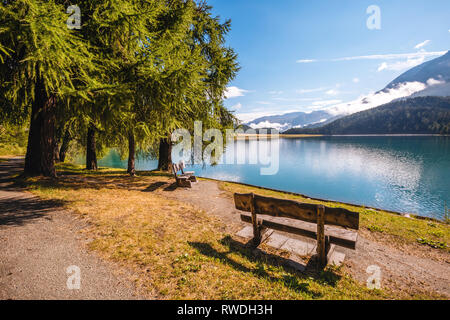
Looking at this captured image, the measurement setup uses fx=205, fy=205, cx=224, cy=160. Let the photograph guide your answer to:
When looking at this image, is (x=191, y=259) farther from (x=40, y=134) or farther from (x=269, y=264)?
(x=40, y=134)

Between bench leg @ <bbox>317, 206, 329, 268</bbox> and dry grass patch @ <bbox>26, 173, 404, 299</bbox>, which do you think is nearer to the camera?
dry grass patch @ <bbox>26, 173, 404, 299</bbox>

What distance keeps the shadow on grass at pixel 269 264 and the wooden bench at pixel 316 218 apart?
0.35m

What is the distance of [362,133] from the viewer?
616ft

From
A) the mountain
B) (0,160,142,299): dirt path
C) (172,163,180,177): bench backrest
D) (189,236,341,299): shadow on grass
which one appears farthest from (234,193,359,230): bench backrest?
the mountain

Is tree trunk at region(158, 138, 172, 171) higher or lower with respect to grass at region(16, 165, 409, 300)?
higher

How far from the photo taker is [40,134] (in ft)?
30.7

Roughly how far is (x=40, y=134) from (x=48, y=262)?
8.00 meters

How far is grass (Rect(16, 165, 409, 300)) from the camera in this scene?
3477mm

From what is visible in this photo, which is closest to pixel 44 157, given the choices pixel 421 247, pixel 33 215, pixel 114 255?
pixel 33 215

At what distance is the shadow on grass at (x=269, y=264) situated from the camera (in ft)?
12.2

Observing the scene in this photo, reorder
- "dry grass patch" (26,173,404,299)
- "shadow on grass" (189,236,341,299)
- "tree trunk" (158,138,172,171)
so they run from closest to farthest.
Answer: "dry grass patch" (26,173,404,299)
"shadow on grass" (189,236,341,299)
"tree trunk" (158,138,172,171)

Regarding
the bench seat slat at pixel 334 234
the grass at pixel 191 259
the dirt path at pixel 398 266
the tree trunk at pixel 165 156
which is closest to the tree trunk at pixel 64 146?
the tree trunk at pixel 165 156

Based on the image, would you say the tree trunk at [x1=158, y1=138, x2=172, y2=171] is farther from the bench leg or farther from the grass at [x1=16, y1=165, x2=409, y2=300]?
the bench leg
